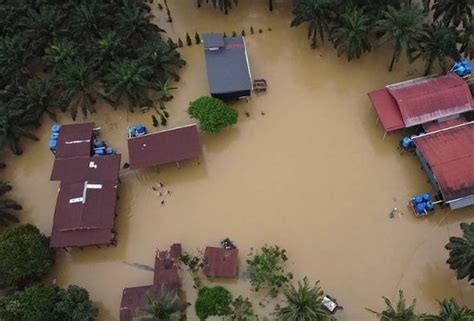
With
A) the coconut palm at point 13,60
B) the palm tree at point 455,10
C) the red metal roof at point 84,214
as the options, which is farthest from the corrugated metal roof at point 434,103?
the coconut palm at point 13,60

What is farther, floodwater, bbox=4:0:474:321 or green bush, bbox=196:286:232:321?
floodwater, bbox=4:0:474:321

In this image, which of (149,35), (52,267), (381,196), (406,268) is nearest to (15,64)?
(149,35)

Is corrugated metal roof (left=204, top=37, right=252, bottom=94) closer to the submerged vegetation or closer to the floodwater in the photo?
the floodwater

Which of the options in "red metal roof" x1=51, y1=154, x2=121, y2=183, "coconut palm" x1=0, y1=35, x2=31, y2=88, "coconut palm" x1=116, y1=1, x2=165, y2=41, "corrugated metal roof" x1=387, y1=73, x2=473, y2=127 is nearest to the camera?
"red metal roof" x1=51, y1=154, x2=121, y2=183

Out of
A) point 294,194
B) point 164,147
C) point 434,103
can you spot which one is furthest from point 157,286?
point 434,103

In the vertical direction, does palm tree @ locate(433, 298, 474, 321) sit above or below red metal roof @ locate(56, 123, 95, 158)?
Answer: below

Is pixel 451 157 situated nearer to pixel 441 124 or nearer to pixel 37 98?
pixel 441 124

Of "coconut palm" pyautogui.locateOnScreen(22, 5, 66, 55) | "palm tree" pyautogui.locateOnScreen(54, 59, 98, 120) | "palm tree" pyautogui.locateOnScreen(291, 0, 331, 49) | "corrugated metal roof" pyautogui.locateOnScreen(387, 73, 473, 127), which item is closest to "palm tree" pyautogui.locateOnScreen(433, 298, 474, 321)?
"corrugated metal roof" pyautogui.locateOnScreen(387, 73, 473, 127)
